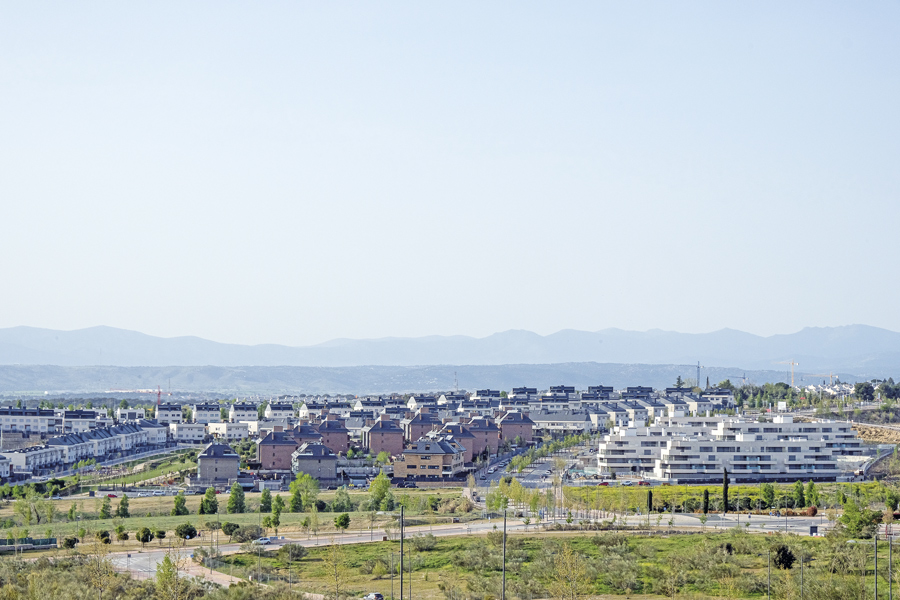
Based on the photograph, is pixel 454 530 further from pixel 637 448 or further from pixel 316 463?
pixel 637 448

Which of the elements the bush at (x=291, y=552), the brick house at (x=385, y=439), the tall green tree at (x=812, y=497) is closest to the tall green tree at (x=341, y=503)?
the bush at (x=291, y=552)

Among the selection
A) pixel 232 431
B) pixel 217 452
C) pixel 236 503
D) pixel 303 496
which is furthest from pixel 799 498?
pixel 232 431

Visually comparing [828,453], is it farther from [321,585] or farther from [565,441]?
[321,585]

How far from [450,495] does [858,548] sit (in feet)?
72.0

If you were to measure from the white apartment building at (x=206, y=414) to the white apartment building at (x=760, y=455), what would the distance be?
44609mm

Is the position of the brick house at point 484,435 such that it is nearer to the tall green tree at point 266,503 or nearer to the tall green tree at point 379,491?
the tall green tree at point 379,491

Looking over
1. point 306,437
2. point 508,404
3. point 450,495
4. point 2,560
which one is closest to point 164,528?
point 2,560

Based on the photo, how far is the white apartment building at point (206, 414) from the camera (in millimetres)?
87562

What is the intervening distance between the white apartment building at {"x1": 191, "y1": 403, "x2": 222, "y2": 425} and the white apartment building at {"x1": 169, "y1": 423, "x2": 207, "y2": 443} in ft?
14.8

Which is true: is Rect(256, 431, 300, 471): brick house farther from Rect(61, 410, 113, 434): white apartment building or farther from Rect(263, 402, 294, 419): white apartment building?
Rect(263, 402, 294, 419): white apartment building

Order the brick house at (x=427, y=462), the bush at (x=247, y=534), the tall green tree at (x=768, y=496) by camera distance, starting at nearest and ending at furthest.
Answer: the bush at (x=247, y=534) → the tall green tree at (x=768, y=496) → the brick house at (x=427, y=462)

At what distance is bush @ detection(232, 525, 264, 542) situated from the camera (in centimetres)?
3375

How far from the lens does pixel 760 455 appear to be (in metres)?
52.3

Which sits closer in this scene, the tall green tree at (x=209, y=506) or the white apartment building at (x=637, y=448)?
the tall green tree at (x=209, y=506)
